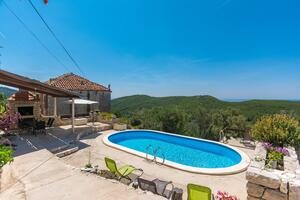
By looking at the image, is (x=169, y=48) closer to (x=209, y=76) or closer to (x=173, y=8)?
(x=173, y=8)

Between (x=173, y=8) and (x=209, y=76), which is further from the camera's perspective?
(x=209, y=76)

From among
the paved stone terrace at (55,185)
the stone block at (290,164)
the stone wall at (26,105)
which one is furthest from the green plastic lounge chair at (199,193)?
the stone wall at (26,105)

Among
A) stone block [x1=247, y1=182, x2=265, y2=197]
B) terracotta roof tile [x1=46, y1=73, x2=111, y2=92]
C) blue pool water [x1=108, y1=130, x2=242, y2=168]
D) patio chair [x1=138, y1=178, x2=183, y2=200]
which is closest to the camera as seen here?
stone block [x1=247, y1=182, x2=265, y2=197]

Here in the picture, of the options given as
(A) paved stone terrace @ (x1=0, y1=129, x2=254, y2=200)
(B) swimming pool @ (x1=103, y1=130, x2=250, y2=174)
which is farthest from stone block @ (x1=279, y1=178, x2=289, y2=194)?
(B) swimming pool @ (x1=103, y1=130, x2=250, y2=174)

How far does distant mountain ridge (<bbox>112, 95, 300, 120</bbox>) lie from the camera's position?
108 ft

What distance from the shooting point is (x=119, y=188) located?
5.15 metres

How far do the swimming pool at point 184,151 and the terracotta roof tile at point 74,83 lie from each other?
891cm

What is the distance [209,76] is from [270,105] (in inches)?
650

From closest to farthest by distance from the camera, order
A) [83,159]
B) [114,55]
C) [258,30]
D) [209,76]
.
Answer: [83,159], [258,30], [114,55], [209,76]

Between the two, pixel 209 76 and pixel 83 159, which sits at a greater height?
pixel 209 76

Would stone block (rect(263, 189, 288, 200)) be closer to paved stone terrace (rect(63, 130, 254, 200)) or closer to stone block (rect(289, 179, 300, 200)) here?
stone block (rect(289, 179, 300, 200))

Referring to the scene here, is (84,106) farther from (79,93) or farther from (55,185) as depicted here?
(55,185)

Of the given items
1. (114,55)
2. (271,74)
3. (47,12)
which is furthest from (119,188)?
(271,74)

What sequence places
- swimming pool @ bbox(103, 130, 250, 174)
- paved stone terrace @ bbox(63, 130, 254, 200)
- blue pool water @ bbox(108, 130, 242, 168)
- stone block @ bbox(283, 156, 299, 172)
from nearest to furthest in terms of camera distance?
stone block @ bbox(283, 156, 299, 172)
paved stone terrace @ bbox(63, 130, 254, 200)
swimming pool @ bbox(103, 130, 250, 174)
blue pool water @ bbox(108, 130, 242, 168)
